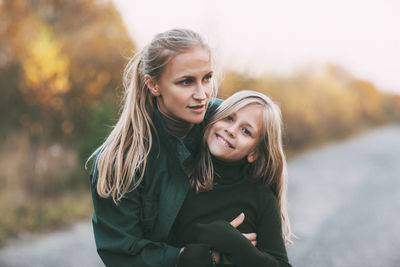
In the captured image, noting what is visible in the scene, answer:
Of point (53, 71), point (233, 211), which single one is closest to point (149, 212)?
point (233, 211)

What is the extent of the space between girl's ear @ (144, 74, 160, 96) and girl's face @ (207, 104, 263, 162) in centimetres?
37

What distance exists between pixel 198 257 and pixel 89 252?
3687mm

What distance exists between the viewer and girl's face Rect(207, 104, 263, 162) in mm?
2002

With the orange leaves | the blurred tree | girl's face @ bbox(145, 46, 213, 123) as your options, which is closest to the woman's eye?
girl's face @ bbox(145, 46, 213, 123)

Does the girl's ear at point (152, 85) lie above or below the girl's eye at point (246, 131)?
above

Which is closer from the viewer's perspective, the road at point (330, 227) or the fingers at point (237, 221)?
the fingers at point (237, 221)

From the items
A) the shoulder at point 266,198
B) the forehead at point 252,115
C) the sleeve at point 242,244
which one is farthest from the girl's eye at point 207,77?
the sleeve at point 242,244

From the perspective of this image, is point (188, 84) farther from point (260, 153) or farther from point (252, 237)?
point (252, 237)

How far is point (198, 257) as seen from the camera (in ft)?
5.98

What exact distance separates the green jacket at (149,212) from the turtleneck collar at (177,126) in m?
0.08

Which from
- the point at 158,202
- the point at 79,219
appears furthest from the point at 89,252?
the point at 158,202

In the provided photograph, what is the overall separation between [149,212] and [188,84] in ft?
2.28

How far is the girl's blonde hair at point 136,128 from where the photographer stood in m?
1.88

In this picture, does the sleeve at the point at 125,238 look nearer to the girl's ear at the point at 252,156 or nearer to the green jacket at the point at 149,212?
the green jacket at the point at 149,212
